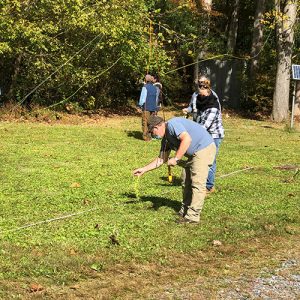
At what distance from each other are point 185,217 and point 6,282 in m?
2.46

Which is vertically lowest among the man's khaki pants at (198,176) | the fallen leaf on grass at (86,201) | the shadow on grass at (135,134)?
the fallen leaf on grass at (86,201)

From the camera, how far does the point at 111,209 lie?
22.0ft

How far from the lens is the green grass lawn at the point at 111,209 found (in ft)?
16.5

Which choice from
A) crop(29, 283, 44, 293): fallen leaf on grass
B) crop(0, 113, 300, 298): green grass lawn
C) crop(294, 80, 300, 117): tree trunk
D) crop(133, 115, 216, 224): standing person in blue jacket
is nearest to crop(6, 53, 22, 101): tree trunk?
crop(0, 113, 300, 298): green grass lawn

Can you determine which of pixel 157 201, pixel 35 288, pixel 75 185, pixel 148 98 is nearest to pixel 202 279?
pixel 35 288

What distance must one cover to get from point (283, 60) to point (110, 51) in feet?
21.2

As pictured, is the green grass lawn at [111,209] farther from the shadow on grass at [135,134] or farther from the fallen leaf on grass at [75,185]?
the shadow on grass at [135,134]

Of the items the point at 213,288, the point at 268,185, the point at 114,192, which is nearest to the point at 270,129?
the point at 268,185

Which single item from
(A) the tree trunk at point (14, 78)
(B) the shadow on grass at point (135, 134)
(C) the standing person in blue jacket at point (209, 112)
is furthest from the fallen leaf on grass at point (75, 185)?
(A) the tree trunk at point (14, 78)

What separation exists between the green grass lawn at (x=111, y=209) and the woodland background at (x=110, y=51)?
551cm

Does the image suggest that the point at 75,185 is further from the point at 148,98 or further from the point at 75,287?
the point at 148,98

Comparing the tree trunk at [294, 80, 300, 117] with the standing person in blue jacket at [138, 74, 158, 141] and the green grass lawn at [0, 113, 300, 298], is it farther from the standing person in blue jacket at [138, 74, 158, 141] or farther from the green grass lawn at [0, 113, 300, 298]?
the standing person in blue jacket at [138, 74, 158, 141]

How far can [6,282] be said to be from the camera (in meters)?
4.39

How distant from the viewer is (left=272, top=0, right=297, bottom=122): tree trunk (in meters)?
19.2
